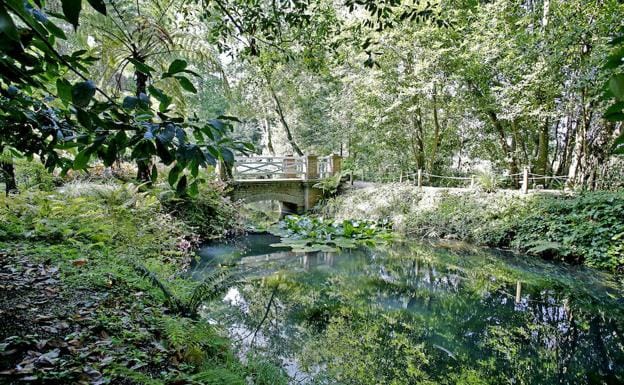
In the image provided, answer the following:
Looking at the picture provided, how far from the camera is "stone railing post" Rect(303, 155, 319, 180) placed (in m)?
12.9

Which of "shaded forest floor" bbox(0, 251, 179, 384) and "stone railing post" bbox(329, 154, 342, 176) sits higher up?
"stone railing post" bbox(329, 154, 342, 176)

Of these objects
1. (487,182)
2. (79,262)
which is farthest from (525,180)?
(79,262)

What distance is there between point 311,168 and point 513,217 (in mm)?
6665

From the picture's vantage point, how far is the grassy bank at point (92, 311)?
164 centimetres

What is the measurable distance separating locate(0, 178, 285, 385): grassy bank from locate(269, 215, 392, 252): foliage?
339 centimetres

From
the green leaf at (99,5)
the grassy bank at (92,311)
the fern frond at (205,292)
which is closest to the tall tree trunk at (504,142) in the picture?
the grassy bank at (92,311)

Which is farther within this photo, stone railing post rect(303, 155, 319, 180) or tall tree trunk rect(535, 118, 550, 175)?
stone railing post rect(303, 155, 319, 180)

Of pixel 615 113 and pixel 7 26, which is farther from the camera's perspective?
pixel 615 113

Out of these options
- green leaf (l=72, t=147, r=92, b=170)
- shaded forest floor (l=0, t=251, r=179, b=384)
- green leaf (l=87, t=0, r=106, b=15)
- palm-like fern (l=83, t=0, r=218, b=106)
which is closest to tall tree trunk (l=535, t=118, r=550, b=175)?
palm-like fern (l=83, t=0, r=218, b=106)

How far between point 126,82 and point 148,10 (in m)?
6.28

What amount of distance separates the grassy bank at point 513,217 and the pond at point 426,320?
561 millimetres

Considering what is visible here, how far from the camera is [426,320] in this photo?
4184 mm

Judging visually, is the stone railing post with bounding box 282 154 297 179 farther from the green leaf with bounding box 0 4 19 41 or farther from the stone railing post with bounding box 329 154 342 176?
the green leaf with bounding box 0 4 19 41

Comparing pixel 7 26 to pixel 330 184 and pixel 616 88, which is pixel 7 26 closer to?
pixel 616 88
